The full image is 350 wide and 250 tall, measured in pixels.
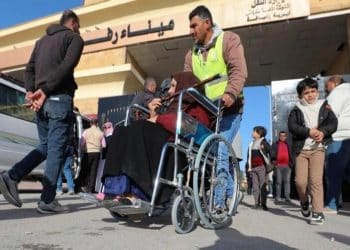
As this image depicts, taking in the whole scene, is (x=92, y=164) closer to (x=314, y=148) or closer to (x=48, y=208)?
(x=48, y=208)

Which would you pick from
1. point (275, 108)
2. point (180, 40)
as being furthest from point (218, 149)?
point (180, 40)

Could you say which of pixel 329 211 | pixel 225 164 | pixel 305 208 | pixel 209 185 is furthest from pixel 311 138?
pixel 329 211

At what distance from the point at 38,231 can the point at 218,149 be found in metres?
1.57

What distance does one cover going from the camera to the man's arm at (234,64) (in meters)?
3.88

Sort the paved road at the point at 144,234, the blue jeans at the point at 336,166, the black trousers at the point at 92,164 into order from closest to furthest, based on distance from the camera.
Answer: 1. the paved road at the point at 144,234
2. the blue jeans at the point at 336,166
3. the black trousers at the point at 92,164

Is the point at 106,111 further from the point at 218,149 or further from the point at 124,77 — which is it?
the point at 218,149

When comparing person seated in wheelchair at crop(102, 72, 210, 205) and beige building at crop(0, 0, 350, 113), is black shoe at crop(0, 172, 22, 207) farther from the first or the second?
beige building at crop(0, 0, 350, 113)

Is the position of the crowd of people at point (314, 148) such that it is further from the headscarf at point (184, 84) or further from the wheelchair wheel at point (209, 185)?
the headscarf at point (184, 84)

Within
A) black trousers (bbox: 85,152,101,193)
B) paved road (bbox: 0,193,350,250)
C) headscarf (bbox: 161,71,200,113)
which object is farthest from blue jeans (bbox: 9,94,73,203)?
black trousers (bbox: 85,152,101,193)

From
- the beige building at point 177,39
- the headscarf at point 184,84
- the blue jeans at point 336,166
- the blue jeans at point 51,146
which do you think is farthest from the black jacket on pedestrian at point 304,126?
the beige building at point 177,39

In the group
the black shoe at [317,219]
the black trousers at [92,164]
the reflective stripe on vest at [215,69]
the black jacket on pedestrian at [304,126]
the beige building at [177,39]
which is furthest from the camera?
the beige building at [177,39]

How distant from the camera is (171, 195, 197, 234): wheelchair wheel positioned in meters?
3.20

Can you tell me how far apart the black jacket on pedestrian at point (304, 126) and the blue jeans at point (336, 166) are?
1458 mm

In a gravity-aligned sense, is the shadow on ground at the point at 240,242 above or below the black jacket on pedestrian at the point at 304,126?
below
